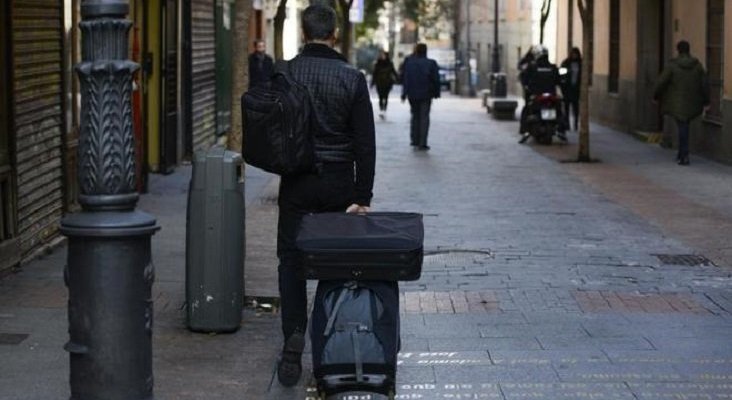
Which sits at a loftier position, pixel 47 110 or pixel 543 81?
pixel 543 81

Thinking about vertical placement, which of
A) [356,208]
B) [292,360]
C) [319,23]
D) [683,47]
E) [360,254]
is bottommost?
[292,360]

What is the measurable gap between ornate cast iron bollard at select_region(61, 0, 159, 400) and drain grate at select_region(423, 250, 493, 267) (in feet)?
22.7

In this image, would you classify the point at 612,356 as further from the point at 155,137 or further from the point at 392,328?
the point at 155,137

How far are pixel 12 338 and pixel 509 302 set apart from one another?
3394mm

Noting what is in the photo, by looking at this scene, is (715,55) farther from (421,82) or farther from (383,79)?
(383,79)

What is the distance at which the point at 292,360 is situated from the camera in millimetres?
7715

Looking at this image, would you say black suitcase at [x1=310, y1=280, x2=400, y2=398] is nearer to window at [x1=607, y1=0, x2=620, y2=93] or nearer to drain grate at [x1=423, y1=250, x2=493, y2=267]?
drain grate at [x1=423, y1=250, x2=493, y2=267]

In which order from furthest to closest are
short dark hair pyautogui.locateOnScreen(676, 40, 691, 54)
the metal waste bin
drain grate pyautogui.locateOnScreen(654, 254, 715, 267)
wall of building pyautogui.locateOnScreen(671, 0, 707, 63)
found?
the metal waste bin < wall of building pyautogui.locateOnScreen(671, 0, 707, 63) < short dark hair pyautogui.locateOnScreen(676, 40, 691, 54) < drain grate pyautogui.locateOnScreen(654, 254, 715, 267)

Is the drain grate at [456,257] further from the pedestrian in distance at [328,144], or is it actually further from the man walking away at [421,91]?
the man walking away at [421,91]

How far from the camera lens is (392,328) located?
7.10 m

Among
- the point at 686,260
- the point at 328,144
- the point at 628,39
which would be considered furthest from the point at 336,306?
the point at 628,39

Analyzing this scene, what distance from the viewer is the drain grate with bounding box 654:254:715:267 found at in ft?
40.2

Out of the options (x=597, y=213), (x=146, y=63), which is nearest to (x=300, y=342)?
(x=597, y=213)

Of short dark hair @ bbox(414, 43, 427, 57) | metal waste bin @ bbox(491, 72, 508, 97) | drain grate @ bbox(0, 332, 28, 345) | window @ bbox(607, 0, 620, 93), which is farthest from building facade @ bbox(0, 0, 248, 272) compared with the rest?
metal waste bin @ bbox(491, 72, 508, 97)
